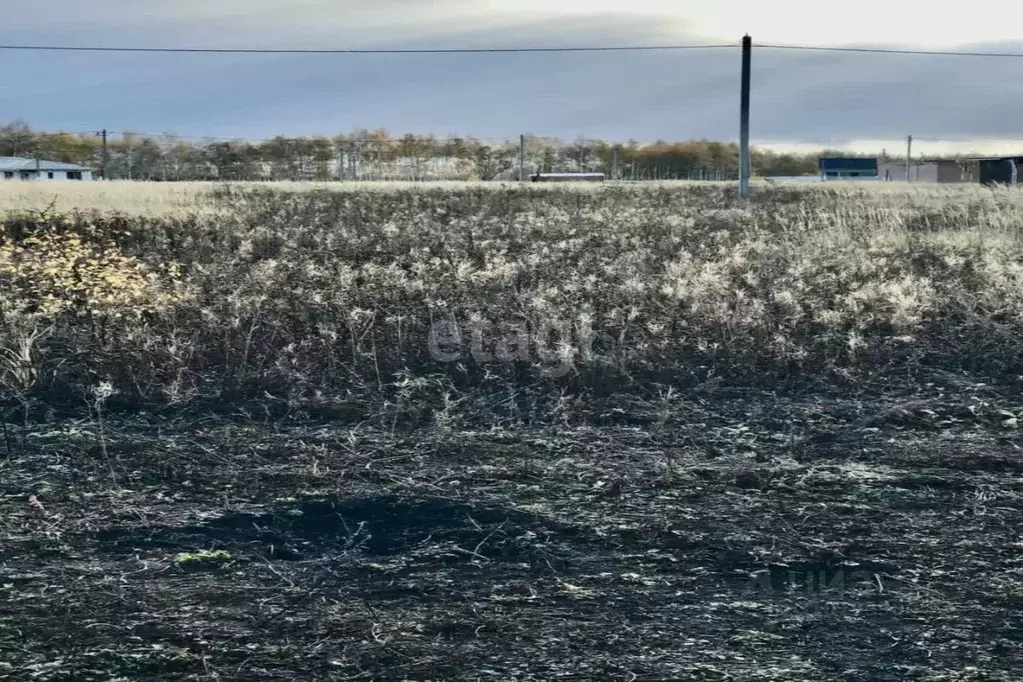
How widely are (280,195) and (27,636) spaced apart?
1760 cm

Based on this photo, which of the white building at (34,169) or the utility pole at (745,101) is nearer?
the utility pole at (745,101)

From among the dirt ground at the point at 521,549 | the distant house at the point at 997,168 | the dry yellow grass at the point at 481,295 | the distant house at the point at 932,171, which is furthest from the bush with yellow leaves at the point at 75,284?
the distant house at the point at 932,171

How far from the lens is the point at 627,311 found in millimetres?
8562

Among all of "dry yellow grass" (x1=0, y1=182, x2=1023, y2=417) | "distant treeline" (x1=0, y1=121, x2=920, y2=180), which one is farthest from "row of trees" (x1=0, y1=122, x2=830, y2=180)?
"dry yellow grass" (x1=0, y1=182, x2=1023, y2=417)

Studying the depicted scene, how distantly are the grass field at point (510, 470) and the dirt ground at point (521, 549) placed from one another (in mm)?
16

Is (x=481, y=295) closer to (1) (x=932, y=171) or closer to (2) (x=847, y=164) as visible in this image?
(1) (x=932, y=171)

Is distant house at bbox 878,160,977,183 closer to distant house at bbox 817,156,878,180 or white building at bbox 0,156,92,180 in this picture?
distant house at bbox 817,156,878,180

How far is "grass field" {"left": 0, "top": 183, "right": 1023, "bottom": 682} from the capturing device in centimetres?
311

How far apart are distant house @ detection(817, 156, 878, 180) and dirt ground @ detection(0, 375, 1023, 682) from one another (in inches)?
2340

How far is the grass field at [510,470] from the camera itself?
10.2ft

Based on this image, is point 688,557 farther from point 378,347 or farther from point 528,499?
point 378,347

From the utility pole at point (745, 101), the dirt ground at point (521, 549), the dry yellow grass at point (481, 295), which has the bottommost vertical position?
the dirt ground at point (521, 549)

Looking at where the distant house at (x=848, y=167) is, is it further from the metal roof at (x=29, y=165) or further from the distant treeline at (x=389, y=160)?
the metal roof at (x=29, y=165)

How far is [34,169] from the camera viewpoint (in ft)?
192
